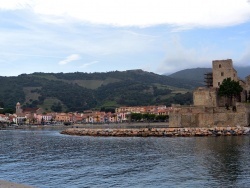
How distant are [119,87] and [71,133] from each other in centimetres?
12673

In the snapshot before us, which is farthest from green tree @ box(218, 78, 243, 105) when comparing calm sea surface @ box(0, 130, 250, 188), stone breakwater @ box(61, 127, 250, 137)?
calm sea surface @ box(0, 130, 250, 188)

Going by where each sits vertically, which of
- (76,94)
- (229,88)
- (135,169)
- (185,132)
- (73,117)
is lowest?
(135,169)

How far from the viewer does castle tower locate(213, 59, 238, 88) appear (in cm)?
5619

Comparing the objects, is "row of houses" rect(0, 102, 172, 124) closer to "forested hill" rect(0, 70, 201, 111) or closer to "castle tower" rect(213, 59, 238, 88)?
"forested hill" rect(0, 70, 201, 111)

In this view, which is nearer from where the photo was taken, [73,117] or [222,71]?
[222,71]

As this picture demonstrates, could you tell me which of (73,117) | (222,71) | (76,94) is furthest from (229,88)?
(76,94)

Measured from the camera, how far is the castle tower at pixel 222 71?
56.2m

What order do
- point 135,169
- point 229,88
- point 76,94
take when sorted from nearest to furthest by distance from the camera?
point 135,169 → point 229,88 → point 76,94

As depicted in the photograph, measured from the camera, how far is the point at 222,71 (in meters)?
56.7

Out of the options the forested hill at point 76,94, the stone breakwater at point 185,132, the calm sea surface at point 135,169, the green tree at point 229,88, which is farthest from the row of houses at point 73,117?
the calm sea surface at point 135,169

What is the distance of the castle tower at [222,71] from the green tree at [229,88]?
8.97 feet

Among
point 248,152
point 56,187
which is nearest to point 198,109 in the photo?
point 248,152

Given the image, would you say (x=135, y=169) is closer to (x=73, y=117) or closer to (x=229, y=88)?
(x=229, y=88)

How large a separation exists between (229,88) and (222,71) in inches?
190
